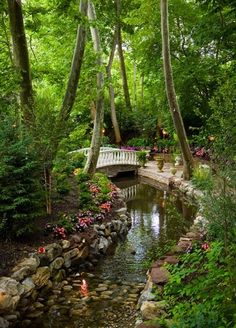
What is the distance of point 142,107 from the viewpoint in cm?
2391

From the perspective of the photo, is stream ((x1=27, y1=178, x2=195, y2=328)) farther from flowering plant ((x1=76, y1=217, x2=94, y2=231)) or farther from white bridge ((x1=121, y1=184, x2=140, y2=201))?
white bridge ((x1=121, y1=184, x2=140, y2=201))

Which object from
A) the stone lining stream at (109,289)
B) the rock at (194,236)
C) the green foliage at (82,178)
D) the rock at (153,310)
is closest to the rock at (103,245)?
the stone lining stream at (109,289)

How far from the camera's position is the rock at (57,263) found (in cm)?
658

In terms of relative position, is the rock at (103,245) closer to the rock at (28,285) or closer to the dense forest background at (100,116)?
the dense forest background at (100,116)

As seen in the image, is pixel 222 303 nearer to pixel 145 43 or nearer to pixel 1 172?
pixel 1 172

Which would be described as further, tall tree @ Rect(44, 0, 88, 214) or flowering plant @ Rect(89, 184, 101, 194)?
flowering plant @ Rect(89, 184, 101, 194)

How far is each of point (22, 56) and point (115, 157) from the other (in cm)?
1000

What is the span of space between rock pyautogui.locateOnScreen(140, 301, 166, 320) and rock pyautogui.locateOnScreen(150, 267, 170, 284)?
444 mm

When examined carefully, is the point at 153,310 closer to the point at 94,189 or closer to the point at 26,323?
the point at 26,323

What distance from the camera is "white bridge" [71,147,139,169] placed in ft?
56.3

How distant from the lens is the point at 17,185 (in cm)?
652

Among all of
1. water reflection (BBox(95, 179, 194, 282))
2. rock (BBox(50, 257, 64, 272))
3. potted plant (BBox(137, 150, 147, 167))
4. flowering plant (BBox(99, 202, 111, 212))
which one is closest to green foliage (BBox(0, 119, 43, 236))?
rock (BBox(50, 257, 64, 272))

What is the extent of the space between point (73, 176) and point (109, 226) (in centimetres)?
343

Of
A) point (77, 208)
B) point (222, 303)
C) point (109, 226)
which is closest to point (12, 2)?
point (77, 208)
